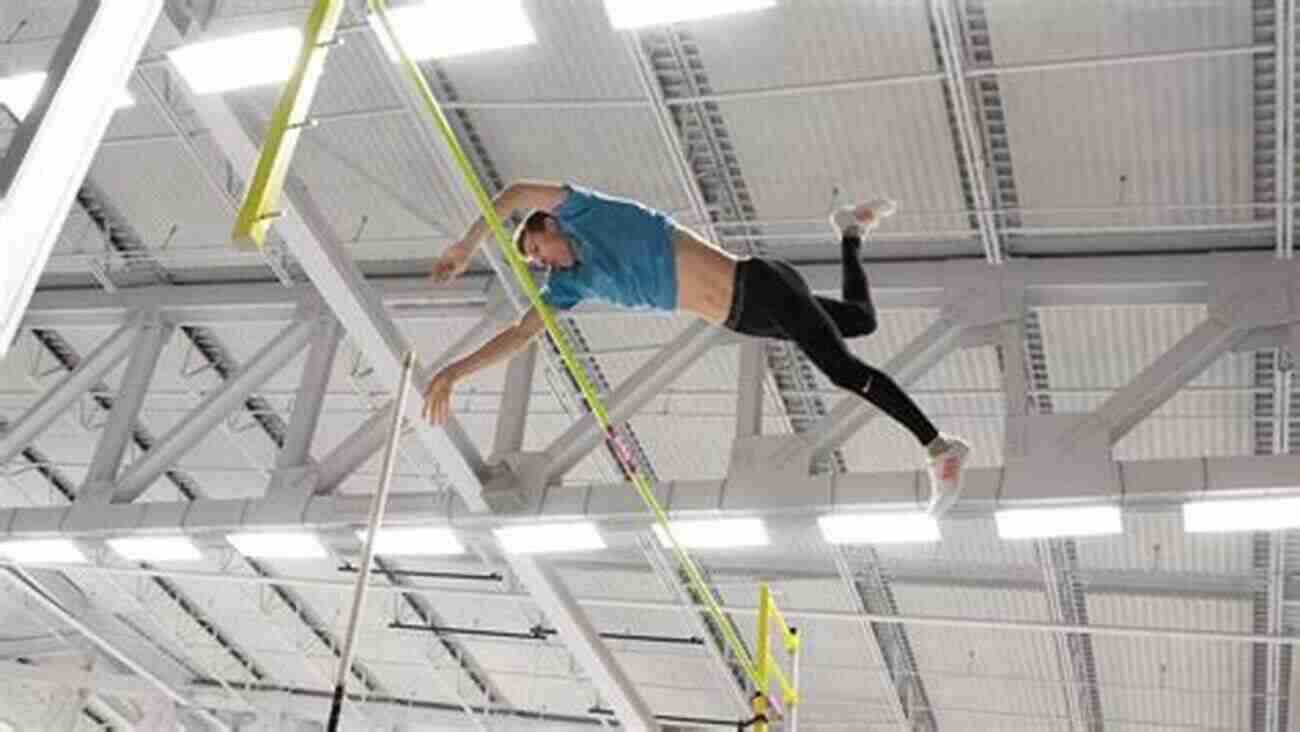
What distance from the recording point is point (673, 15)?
8547 millimetres

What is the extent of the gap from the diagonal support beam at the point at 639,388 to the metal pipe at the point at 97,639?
9932mm

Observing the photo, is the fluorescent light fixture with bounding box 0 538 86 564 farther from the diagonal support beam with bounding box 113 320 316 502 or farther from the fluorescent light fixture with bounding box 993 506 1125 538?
the fluorescent light fixture with bounding box 993 506 1125 538

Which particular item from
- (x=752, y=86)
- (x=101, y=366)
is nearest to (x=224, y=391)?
(x=101, y=366)

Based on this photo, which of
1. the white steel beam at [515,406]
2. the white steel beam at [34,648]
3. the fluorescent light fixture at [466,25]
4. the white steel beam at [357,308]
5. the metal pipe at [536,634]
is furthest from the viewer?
the white steel beam at [34,648]

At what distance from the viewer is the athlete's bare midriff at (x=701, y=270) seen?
737 centimetres

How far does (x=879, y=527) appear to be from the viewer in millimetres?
10422

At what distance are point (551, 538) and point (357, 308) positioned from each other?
245 cm

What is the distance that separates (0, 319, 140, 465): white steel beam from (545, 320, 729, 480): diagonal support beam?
15.2 ft

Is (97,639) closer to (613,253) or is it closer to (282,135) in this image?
(613,253)

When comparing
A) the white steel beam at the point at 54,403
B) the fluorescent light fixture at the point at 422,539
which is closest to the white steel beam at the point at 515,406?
the fluorescent light fixture at the point at 422,539

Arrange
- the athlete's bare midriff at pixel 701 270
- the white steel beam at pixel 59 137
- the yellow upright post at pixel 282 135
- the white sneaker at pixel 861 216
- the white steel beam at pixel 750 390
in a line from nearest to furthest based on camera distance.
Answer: the white steel beam at pixel 59 137 → the yellow upright post at pixel 282 135 → the athlete's bare midriff at pixel 701 270 → the white sneaker at pixel 861 216 → the white steel beam at pixel 750 390

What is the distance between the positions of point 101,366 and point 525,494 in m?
4.57

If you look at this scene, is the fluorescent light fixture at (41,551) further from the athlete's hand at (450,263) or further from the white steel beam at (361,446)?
the athlete's hand at (450,263)

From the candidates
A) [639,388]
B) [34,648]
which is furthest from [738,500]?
[34,648]
